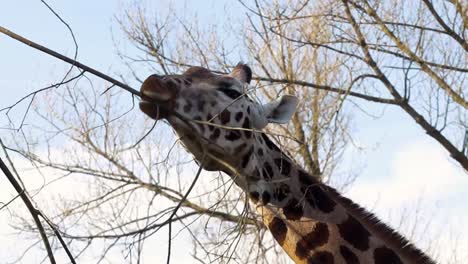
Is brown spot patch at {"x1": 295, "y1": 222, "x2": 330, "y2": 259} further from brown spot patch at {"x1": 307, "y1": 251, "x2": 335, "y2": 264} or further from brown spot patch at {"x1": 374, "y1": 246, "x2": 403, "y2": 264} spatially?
brown spot patch at {"x1": 374, "y1": 246, "x2": 403, "y2": 264}

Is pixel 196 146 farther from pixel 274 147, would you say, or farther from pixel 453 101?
pixel 453 101

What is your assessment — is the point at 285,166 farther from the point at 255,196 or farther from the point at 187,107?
the point at 187,107

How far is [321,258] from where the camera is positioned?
4461 mm

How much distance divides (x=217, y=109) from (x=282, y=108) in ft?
1.75

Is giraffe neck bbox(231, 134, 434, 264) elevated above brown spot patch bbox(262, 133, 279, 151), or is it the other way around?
brown spot patch bbox(262, 133, 279, 151)

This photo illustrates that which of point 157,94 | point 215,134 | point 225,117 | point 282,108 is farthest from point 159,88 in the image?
point 282,108

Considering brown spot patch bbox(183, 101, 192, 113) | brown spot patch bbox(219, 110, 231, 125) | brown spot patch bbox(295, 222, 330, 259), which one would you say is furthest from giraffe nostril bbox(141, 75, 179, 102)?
brown spot patch bbox(295, 222, 330, 259)

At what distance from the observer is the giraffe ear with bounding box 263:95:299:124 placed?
4656 mm

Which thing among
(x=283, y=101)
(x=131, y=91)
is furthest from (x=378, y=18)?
(x=131, y=91)

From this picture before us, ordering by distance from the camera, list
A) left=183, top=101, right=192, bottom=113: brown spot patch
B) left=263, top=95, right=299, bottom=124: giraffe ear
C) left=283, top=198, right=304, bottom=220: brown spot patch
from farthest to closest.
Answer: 1. left=263, top=95, right=299, bottom=124: giraffe ear
2. left=283, top=198, right=304, bottom=220: brown spot patch
3. left=183, top=101, right=192, bottom=113: brown spot patch

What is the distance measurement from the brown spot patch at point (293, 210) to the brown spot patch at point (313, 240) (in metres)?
0.11

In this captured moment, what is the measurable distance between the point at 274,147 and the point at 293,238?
1.67 feet

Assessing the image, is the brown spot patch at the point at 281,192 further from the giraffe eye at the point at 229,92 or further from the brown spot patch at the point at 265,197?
the giraffe eye at the point at 229,92

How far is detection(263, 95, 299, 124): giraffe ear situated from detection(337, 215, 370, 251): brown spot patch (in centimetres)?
68
